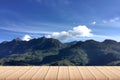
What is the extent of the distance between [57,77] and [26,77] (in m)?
1.14

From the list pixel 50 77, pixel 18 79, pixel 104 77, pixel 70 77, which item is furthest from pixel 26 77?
pixel 104 77

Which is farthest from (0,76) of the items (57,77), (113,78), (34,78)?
(113,78)

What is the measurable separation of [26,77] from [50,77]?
0.88 metres

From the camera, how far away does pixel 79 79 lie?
847 cm

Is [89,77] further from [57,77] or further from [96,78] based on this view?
[57,77]

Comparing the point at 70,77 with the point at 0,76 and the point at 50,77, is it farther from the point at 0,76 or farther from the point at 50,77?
the point at 0,76

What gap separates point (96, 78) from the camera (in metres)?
8.49

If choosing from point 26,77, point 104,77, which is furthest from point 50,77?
point 104,77

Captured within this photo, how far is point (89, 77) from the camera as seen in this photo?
8680mm

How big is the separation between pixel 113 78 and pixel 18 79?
345 cm

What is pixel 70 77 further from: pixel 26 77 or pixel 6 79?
pixel 6 79

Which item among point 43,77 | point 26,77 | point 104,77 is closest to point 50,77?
point 43,77

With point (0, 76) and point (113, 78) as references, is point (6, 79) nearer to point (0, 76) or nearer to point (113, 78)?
point (0, 76)

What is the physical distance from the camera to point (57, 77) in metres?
8.64
